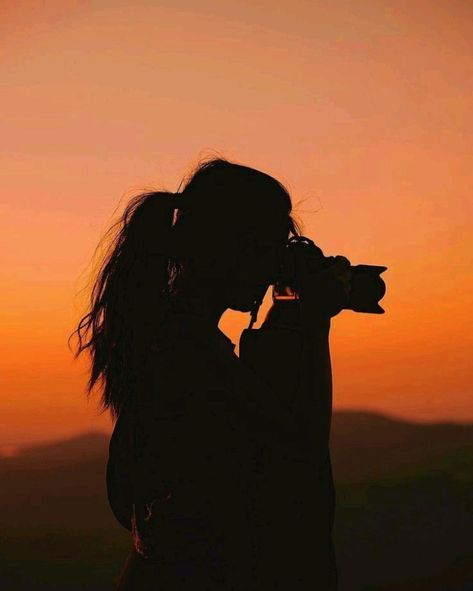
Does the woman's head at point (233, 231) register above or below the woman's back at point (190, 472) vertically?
above

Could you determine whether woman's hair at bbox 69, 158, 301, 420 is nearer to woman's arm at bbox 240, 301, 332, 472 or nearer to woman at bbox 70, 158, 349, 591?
woman at bbox 70, 158, 349, 591

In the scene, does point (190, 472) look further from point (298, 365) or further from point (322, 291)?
point (322, 291)

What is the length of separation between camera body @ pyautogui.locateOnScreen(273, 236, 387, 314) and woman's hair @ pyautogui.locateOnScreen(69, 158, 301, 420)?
59 mm

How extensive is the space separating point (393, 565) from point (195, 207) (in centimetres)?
2822

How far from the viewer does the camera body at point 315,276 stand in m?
1.66

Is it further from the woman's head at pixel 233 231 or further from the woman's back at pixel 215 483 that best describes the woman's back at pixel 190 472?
the woman's head at pixel 233 231

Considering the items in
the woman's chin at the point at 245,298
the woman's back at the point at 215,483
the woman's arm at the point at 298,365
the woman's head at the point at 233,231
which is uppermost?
the woman's head at the point at 233,231

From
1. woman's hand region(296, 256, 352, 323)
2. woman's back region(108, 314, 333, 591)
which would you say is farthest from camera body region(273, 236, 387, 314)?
woman's back region(108, 314, 333, 591)

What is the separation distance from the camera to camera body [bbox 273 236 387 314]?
1661mm

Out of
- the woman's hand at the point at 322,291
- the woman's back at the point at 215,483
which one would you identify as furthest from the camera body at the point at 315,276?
the woman's back at the point at 215,483

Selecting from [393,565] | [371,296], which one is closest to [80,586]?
[393,565]

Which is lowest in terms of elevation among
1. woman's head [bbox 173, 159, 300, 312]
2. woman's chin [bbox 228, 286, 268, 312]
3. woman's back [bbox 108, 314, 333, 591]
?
woman's back [bbox 108, 314, 333, 591]

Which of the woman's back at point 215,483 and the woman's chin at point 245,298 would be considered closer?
the woman's back at point 215,483

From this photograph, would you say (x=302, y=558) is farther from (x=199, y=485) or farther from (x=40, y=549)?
(x=40, y=549)
